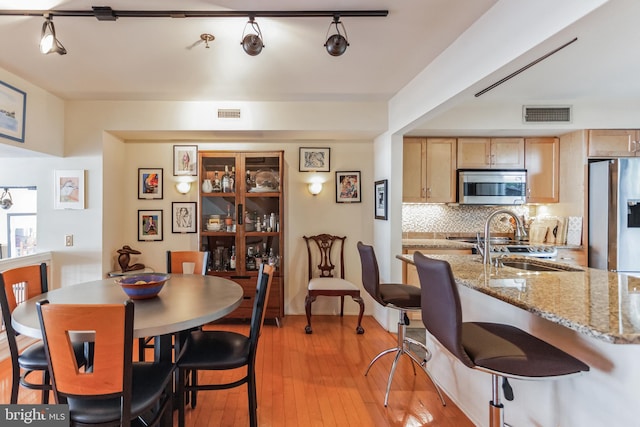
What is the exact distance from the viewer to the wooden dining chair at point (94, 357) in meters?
1.18

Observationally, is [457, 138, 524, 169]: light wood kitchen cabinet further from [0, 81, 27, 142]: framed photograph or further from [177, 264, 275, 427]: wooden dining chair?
[0, 81, 27, 142]: framed photograph

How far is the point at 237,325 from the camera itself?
3.69 meters

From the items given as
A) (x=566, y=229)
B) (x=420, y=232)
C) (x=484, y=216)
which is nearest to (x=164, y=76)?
(x=420, y=232)

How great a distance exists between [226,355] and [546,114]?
3955mm

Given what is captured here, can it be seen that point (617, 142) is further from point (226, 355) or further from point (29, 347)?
point (29, 347)

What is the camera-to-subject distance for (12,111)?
278 cm

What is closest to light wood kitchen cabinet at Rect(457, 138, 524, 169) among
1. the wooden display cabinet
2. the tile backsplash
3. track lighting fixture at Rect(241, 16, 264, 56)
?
the tile backsplash

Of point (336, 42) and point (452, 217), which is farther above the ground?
point (336, 42)

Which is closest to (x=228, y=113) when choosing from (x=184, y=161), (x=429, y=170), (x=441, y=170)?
(x=184, y=161)

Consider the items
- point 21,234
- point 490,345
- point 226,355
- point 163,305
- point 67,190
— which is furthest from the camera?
point 21,234

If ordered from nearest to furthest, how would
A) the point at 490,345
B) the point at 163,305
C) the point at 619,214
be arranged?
the point at 490,345 < the point at 163,305 < the point at 619,214

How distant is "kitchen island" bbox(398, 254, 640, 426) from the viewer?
1.12m

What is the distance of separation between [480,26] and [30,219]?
17.5 ft

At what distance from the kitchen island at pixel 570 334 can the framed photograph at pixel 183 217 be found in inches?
127
